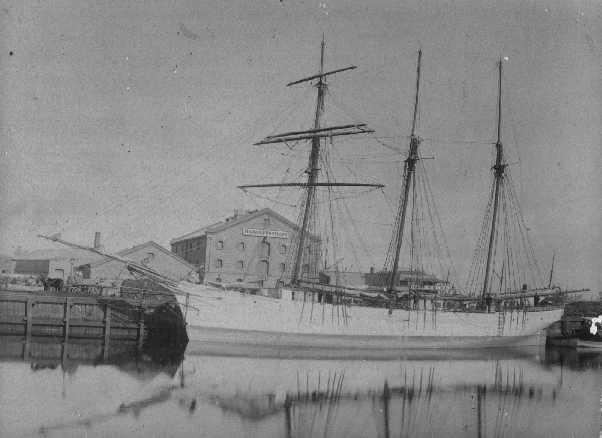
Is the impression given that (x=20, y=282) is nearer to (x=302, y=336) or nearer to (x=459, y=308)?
(x=302, y=336)

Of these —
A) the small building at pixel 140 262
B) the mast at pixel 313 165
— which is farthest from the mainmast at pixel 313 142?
the small building at pixel 140 262

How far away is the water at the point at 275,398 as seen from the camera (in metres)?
15.8

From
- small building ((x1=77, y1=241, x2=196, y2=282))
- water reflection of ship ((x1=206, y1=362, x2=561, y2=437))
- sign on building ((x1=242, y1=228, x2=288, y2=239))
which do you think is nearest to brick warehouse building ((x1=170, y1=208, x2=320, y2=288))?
sign on building ((x1=242, y1=228, x2=288, y2=239))

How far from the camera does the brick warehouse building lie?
1988 inches

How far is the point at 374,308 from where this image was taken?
114ft

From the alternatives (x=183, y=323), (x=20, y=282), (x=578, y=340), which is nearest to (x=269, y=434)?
(x=183, y=323)

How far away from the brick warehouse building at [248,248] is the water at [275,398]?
21.5m

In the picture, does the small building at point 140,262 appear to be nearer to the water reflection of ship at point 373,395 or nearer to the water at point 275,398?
the water at point 275,398

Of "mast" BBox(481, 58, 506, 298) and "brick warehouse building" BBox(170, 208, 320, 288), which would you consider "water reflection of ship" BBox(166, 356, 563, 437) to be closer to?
"mast" BBox(481, 58, 506, 298)

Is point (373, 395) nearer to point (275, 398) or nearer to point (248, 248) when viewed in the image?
point (275, 398)

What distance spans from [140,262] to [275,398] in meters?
29.4

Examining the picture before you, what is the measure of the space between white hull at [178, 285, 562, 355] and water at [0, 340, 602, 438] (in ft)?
8.97

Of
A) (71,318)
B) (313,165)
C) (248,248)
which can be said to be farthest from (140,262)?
(313,165)

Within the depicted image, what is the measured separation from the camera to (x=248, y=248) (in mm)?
51562
